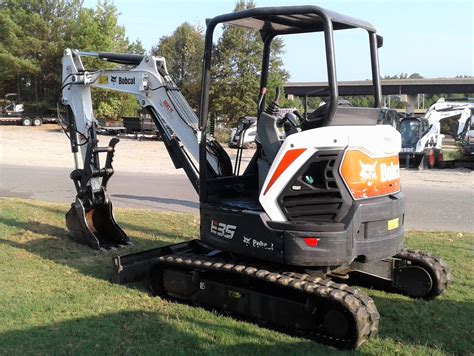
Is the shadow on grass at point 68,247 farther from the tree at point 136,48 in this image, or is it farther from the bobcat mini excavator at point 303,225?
the tree at point 136,48

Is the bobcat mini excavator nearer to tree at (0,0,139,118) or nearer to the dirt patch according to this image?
the dirt patch

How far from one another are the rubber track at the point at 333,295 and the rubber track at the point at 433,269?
1305 mm

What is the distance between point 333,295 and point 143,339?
1578 millimetres

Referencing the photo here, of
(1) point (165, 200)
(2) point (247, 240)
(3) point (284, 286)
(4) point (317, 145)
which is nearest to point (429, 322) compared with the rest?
(3) point (284, 286)

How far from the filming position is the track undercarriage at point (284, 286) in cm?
447

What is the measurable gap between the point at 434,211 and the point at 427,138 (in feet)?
38.0

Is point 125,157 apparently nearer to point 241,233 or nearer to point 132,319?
point 132,319

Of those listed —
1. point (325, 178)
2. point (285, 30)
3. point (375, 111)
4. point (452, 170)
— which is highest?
point (285, 30)

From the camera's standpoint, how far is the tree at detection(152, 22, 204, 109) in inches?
1679

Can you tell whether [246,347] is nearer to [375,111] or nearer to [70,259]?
[375,111]

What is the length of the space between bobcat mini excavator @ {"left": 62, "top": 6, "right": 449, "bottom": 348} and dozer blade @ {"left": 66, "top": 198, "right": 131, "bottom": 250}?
1573mm

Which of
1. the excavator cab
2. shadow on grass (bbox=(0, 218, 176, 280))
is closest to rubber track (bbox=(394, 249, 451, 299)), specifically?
the excavator cab

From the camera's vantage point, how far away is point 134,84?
22.4 ft

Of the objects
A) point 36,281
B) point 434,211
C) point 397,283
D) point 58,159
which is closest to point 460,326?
point 397,283
